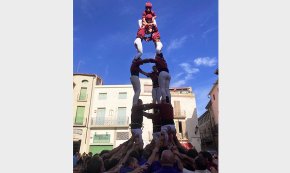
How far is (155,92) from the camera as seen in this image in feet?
17.4

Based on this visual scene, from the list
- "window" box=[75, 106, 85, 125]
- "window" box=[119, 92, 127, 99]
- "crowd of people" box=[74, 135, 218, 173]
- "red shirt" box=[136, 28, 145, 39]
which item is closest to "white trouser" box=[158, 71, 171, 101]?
"crowd of people" box=[74, 135, 218, 173]

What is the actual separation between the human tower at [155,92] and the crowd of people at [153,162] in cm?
20

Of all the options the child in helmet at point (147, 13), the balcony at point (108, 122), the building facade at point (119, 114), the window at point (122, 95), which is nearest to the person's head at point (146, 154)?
the child in helmet at point (147, 13)

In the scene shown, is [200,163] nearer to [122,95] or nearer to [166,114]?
[166,114]

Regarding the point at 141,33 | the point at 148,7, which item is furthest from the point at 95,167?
the point at 148,7

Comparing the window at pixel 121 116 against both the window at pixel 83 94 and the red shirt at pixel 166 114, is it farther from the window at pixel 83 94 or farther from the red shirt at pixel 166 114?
the red shirt at pixel 166 114

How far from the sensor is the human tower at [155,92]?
14.6 feet

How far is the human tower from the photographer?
175 inches

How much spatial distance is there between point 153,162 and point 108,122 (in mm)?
7575

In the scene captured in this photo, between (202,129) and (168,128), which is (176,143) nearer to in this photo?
(168,128)

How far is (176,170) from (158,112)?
2170mm

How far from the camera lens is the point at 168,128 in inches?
172

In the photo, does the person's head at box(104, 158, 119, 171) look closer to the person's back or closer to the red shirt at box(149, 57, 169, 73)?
the person's back

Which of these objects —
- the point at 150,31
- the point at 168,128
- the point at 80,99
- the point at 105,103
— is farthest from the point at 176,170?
the point at 105,103
